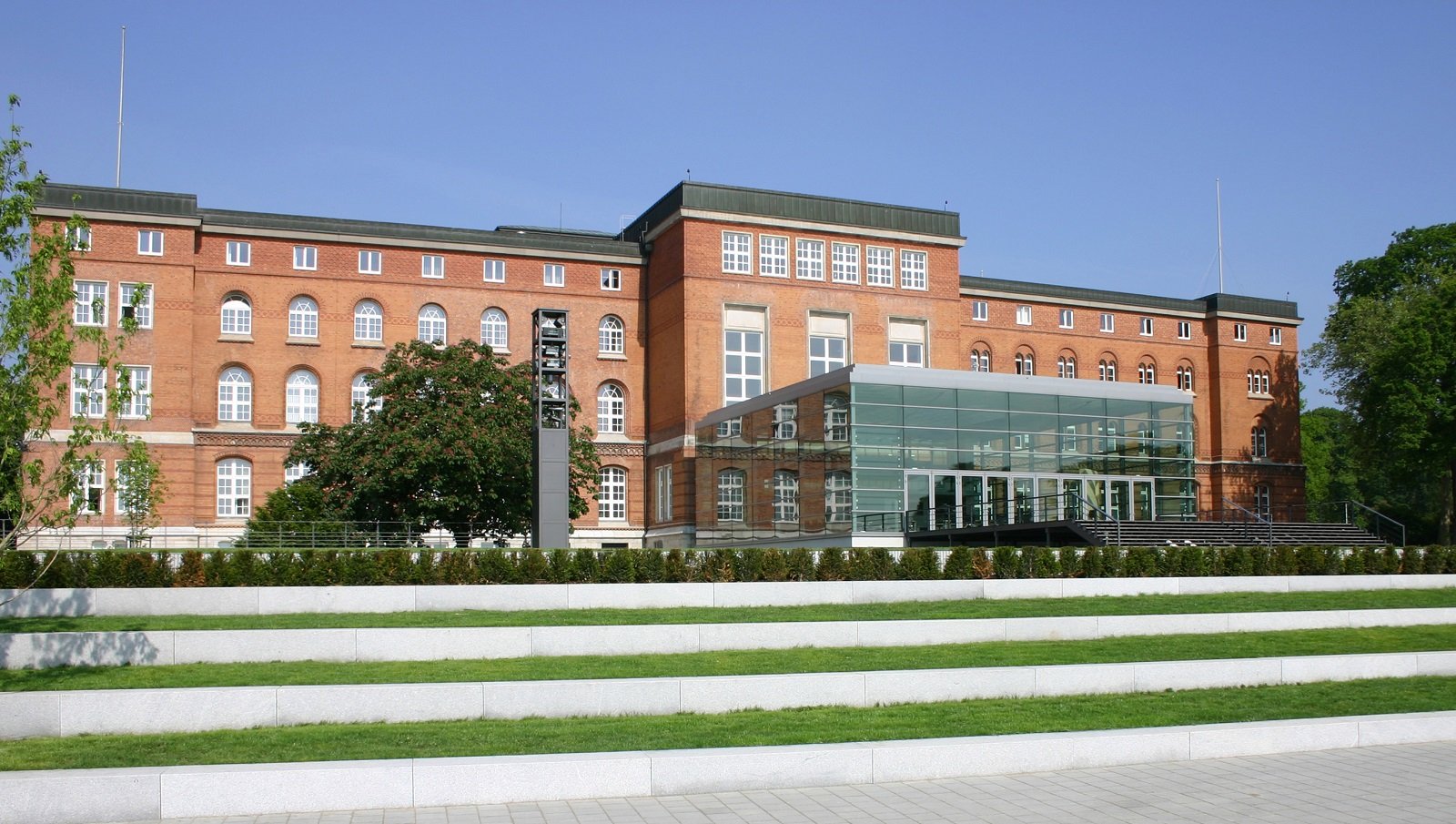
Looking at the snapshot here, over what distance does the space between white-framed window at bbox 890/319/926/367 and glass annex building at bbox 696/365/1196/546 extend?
11173 mm

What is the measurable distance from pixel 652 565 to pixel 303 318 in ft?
90.9

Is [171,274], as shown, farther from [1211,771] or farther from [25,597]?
[1211,771]

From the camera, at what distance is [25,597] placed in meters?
20.4

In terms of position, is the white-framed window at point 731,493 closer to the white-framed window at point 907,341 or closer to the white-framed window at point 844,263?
the white-framed window at point 907,341

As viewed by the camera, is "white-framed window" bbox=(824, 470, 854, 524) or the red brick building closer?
"white-framed window" bbox=(824, 470, 854, 524)

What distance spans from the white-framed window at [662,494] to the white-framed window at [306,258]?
15620 mm

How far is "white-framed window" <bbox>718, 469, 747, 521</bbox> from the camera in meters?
42.1

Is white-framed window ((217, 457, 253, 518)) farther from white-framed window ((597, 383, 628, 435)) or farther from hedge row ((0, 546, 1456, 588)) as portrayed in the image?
hedge row ((0, 546, 1456, 588))

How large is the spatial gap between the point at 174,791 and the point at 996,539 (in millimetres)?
26790

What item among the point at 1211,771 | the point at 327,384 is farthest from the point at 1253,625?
the point at 327,384

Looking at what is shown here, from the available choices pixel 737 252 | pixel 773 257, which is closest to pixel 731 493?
pixel 737 252

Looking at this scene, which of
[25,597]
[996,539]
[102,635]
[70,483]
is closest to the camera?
[70,483]

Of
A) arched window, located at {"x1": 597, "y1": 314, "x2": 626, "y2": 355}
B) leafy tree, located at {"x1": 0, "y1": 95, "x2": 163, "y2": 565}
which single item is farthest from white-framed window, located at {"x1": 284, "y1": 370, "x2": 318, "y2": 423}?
leafy tree, located at {"x1": 0, "y1": 95, "x2": 163, "y2": 565}

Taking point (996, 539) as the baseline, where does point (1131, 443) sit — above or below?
above
